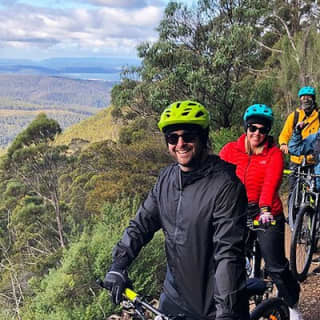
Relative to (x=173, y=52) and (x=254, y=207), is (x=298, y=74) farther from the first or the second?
A: (x=254, y=207)

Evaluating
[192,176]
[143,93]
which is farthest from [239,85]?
[192,176]

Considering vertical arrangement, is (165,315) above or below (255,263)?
above

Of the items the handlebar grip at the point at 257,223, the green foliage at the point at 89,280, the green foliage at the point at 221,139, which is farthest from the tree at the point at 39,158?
the handlebar grip at the point at 257,223

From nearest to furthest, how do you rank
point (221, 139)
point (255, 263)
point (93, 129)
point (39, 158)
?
point (255, 263) < point (221, 139) < point (39, 158) < point (93, 129)

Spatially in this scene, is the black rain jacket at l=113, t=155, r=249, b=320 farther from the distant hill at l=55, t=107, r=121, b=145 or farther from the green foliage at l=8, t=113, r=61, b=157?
the distant hill at l=55, t=107, r=121, b=145

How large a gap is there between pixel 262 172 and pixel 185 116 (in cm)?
124

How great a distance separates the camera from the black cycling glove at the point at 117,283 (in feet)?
5.78

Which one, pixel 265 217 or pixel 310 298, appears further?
pixel 310 298

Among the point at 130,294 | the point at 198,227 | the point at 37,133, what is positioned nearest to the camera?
the point at 198,227

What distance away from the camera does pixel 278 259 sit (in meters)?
2.75

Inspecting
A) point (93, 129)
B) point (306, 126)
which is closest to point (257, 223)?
point (306, 126)

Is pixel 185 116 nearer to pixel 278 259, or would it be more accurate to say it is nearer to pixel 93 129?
pixel 278 259

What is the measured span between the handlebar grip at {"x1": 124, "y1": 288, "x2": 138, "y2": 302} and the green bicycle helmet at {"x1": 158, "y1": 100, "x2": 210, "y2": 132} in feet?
2.21

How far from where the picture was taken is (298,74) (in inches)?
499
